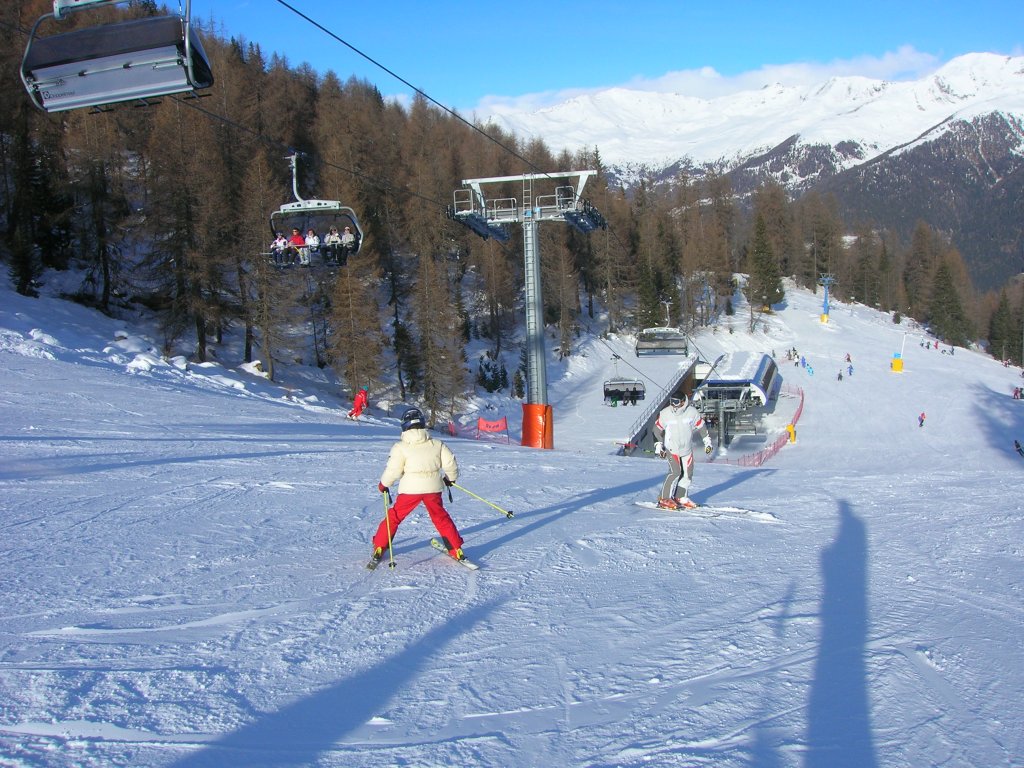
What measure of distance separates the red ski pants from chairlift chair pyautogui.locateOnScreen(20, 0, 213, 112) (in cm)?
415

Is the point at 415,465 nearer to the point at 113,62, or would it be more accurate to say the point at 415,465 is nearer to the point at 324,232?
the point at 113,62

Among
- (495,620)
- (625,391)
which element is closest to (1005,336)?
(625,391)

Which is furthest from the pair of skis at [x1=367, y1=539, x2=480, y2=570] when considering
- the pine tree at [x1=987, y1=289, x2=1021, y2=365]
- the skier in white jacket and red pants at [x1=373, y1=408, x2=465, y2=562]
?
the pine tree at [x1=987, y1=289, x2=1021, y2=365]

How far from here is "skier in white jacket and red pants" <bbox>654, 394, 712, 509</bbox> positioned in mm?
8805

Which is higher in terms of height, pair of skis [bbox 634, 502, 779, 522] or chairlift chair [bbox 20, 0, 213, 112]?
chairlift chair [bbox 20, 0, 213, 112]

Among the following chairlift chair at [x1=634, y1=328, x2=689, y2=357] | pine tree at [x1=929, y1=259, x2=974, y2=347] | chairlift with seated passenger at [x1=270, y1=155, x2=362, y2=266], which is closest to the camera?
chairlift with seated passenger at [x1=270, y1=155, x2=362, y2=266]

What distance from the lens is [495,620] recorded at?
5.05 metres

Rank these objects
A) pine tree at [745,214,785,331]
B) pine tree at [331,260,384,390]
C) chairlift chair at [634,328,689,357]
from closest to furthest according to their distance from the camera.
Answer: pine tree at [331,260,384,390] → chairlift chair at [634,328,689,357] → pine tree at [745,214,785,331]

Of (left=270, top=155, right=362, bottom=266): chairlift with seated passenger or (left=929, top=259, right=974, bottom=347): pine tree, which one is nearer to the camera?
(left=270, top=155, right=362, bottom=266): chairlift with seated passenger

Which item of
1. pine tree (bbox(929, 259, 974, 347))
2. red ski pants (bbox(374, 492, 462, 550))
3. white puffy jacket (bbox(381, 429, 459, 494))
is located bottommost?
red ski pants (bbox(374, 492, 462, 550))

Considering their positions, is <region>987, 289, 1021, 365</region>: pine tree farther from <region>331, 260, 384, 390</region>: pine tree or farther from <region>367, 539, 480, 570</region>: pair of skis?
<region>367, 539, 480, 570</region>: pair of skis

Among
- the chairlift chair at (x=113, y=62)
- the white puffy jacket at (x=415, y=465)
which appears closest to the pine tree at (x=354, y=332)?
the chairlift chair at (x=113, y=62)

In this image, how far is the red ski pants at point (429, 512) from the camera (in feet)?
20.2

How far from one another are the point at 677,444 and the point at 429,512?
376cm
